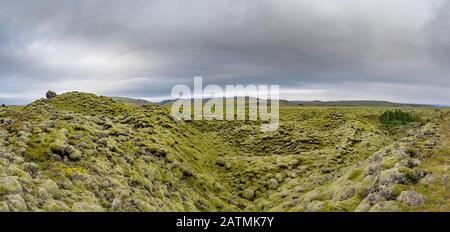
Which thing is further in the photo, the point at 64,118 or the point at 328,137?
the point at 328,137

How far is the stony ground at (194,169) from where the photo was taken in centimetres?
2522

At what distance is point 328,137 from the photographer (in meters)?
73.7

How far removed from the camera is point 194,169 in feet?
166

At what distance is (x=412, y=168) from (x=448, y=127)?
79.1ft

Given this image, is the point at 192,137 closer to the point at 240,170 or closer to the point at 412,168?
the point at 240,170

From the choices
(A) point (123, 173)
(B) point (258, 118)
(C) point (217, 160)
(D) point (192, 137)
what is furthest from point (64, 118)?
(B) point (258, 118)

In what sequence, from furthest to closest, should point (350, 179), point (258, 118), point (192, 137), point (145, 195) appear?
point (258, 118) < point (192, 137) < point (350, 179) < point (145, 195)

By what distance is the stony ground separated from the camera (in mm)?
25219

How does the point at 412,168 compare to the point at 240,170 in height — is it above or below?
above
